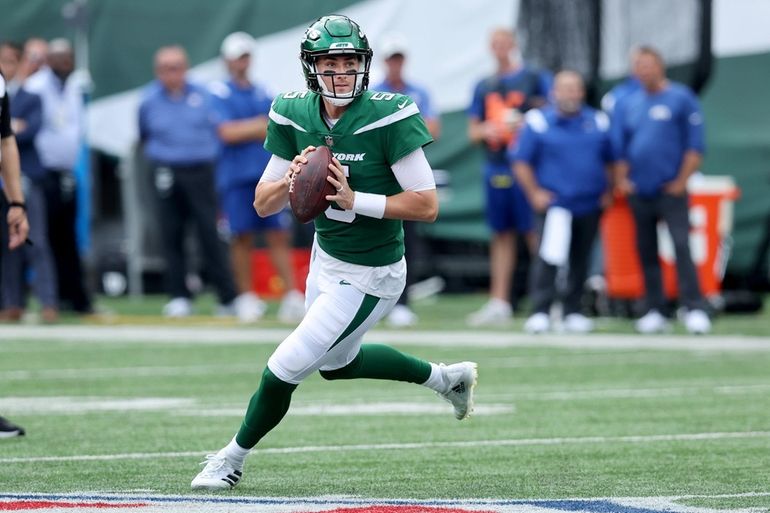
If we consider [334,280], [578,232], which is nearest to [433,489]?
[334,280]

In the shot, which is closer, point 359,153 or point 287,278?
point 359,153

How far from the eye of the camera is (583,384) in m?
9.55

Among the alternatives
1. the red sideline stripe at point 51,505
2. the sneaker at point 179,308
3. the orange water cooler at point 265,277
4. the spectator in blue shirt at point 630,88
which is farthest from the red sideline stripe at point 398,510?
the orange water cooler at point 265,277

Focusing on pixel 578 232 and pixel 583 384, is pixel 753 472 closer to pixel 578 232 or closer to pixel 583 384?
pixel 583 384

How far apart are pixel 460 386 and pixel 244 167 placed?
7.72m

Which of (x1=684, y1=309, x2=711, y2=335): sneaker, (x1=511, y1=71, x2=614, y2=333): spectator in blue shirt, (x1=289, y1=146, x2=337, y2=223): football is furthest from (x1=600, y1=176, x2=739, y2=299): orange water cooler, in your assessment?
(x1=289, y1=146, x2=337, y2=223): football

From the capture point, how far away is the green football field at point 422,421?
586 centimetres

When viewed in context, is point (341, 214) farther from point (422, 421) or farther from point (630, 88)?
point (630, 88)

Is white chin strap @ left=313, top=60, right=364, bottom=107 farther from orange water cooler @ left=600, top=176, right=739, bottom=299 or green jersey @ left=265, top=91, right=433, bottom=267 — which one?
orange water cooler @ left=600, top=176, right=739, bottom=299

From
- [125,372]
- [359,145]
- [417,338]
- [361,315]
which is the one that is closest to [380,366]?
[361,315]

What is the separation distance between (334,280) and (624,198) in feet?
28.2

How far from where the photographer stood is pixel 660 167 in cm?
1296

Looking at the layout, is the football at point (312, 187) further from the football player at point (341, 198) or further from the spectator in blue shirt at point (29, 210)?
the spectator in blue shirt at point (29, 210)

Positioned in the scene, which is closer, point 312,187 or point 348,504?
point 348,504
